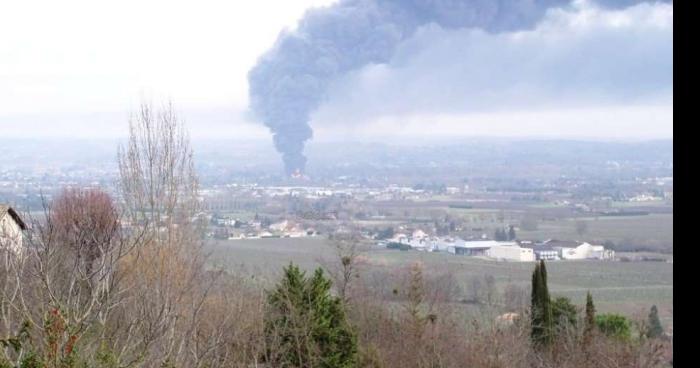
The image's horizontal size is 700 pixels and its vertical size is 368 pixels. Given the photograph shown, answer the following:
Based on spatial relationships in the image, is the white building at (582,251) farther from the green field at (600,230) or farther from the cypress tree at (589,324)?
the cypress tree at (589,324)

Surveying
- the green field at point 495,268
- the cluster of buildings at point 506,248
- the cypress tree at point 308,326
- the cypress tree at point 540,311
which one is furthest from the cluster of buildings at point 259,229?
the cypress tree at point 308,326

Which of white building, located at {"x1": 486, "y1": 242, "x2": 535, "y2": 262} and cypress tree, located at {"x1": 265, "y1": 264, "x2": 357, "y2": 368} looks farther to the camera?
white building, located at {"x1": 486, "y1": 242, "x2": 535, "y2": 262}

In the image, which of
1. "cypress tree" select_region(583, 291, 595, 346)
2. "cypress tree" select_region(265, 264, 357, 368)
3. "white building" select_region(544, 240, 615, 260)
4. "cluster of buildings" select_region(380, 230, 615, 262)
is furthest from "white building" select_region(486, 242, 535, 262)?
"cypress tree" select_region(265, 264, 357, 368)

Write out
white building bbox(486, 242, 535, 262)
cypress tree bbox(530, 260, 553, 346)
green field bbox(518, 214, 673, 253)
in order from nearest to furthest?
cypress tree bbox(530, 260, 553, 346)
green field bbox(518, 214, 673, 253)
white building bbox(486, 242, 535, 262)

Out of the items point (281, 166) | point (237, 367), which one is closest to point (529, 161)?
point (281, 166)

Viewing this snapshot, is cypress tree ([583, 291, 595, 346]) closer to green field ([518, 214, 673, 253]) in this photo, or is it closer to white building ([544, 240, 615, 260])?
green field ([518, 214, 673, 253])

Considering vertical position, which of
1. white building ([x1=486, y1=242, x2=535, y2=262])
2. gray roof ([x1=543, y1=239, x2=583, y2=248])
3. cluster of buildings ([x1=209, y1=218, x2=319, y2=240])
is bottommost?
white building ([x1=486, y1=242, x2=535, y2=262])
